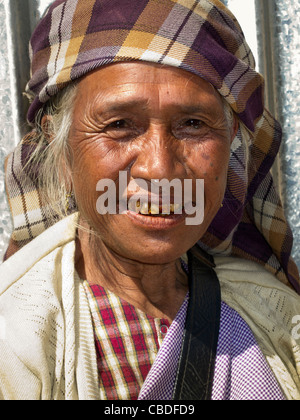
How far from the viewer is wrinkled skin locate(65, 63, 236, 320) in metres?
1.54

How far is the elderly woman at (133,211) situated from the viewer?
1544mm

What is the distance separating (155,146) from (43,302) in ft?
1.64

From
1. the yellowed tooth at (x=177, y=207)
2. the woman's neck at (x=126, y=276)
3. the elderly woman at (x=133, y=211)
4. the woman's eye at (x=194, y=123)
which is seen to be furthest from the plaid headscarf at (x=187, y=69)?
the yellowed tooth at (x=177, y=207)

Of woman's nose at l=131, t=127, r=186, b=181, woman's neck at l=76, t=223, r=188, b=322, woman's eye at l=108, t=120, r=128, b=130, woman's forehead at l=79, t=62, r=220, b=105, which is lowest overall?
woman's neck at l=76, t=223, r=188, b=322

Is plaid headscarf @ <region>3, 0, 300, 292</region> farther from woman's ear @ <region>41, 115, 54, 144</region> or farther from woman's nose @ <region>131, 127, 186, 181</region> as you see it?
woman's nose @ <region>131, 127, 186, 181</region>

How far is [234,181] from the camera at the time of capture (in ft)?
6.33

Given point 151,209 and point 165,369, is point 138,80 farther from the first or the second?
point 165,369

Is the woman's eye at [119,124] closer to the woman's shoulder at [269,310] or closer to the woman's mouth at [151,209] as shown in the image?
the woman's mouth at [151,209]

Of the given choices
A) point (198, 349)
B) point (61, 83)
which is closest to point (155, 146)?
point (61, 83)

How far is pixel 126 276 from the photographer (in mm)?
1800

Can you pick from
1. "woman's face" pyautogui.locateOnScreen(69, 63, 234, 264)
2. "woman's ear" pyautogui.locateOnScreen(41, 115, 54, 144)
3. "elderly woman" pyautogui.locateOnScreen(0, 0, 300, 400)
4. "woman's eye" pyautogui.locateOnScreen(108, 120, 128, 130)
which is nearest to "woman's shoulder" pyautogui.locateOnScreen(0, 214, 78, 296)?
"elderly woman" pyautogui.locateOnScreen(0, 0, 300, 400)

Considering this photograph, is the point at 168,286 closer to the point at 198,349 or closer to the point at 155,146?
the point at 198,349

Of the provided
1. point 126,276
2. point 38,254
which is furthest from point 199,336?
point 38,254

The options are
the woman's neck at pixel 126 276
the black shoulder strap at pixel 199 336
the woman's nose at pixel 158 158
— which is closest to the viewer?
the woman's nose at pixel 158 158
